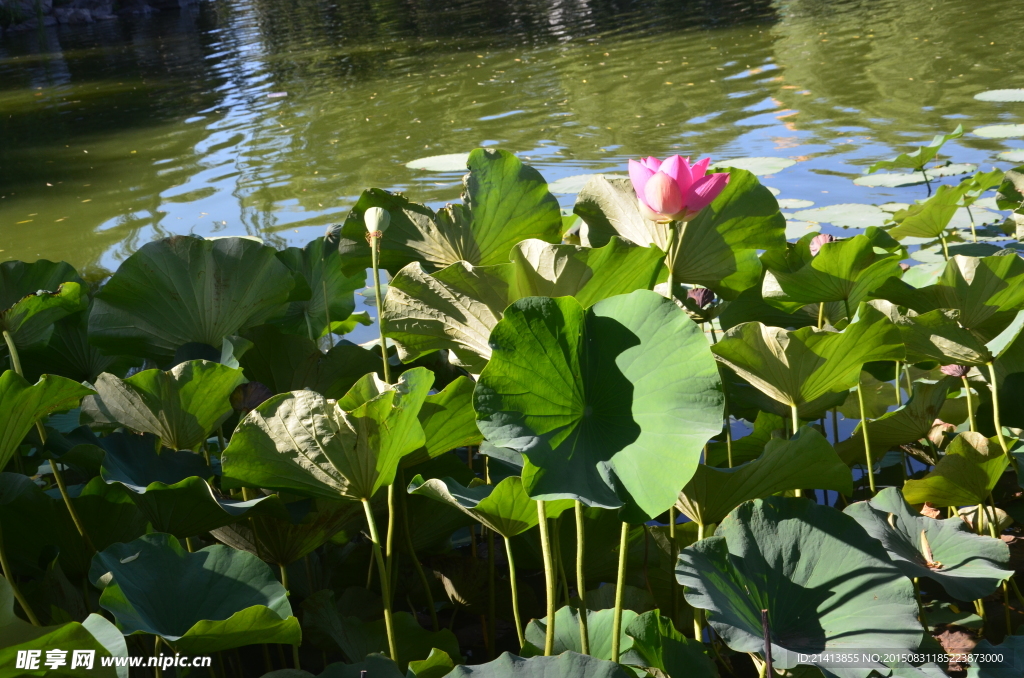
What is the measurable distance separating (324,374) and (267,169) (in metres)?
3.85

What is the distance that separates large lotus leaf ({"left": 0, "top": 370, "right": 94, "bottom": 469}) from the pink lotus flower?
594 mm

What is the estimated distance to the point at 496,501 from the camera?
83cm

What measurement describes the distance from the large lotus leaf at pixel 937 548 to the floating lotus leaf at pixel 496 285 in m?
0.35

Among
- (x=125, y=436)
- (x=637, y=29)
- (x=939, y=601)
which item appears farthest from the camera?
(x=637, y=29)

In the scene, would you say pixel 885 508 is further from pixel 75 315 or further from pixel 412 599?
pixel 75 315

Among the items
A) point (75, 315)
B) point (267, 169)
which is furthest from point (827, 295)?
point (267, 169)

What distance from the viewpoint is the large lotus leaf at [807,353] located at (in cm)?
93

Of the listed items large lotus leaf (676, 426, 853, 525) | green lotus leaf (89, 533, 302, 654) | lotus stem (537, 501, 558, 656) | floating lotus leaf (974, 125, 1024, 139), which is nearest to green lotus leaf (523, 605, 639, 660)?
lotus stem (537, 501, 558, 656)

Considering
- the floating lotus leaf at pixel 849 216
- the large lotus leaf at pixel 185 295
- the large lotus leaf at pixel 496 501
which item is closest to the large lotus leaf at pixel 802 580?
the large lotus leaf at pixel 496 501

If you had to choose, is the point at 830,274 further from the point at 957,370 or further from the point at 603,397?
the point at 603,397

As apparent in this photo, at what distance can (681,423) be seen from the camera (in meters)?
0.74

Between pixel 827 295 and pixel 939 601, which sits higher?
pixel 827 295

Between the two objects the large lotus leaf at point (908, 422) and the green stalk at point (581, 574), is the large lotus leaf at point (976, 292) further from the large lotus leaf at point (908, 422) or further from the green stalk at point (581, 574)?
the green stalk at point (581, 574)

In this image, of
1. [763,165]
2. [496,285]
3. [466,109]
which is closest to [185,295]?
[496,285]
